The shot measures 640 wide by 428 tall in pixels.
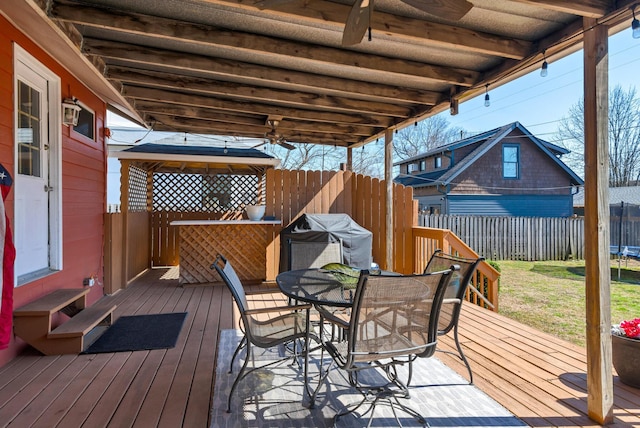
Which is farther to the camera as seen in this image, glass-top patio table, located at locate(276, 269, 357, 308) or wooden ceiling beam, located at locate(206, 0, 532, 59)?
wooden ceiling beam, located at locate(206, 0, 532, 59)

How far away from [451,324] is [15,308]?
10.9 ft

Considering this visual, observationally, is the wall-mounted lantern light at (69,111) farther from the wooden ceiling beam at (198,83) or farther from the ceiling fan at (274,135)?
the ceiling fan at (274,135)

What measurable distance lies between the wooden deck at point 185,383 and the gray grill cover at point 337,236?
70.5 inches

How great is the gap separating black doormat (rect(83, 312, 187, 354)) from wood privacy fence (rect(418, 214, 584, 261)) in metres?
8.44

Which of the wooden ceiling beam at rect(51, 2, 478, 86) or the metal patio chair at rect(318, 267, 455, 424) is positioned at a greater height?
the wooden ceiling beam at rect(51, 2, 478, 86)

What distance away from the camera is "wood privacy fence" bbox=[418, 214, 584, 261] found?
34.1ft

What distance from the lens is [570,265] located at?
9336mm

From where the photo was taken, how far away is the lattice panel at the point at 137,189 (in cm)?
596

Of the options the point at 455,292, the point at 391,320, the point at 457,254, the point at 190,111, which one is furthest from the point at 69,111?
the point at 457,254

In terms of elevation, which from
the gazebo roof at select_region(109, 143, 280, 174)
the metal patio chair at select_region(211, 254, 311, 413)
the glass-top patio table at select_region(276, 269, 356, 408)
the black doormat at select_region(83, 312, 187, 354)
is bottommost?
the black doormat at select_region(83, 312, 187, 354)

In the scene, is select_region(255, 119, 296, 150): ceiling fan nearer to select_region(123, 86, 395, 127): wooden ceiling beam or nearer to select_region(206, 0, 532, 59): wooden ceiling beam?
select_region(123, 86, 395, 127): wooden ceiling beam

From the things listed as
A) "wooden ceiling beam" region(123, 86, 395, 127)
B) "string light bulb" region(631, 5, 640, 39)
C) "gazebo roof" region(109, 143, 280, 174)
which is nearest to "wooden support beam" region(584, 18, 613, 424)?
"string light bulb" region(631, 5, 640, 39)

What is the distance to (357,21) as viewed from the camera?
199cm

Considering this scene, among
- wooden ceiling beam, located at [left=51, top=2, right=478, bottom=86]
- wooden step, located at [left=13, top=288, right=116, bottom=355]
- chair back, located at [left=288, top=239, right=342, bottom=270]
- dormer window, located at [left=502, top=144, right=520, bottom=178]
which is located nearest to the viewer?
wooden ceiling beam, located at [left=51, top=2, right=478, bottom=86]
